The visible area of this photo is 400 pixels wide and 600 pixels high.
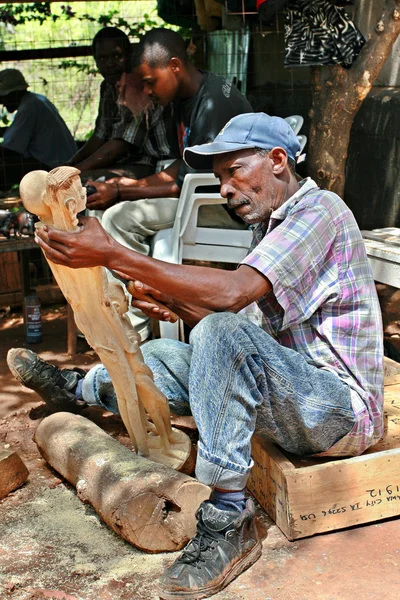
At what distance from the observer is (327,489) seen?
2793 millimetres

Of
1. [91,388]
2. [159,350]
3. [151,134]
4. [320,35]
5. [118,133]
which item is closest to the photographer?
[159,350]

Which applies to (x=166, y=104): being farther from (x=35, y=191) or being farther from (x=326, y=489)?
(x=326, y=489)

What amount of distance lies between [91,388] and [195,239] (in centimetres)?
147

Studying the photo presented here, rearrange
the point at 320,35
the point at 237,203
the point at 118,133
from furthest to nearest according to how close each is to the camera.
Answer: the point at 118,133
the point at 320,35
the point at 237,203

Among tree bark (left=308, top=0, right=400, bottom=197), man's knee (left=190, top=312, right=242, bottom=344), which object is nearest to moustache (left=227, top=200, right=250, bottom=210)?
man's knee (left=190, top=312, right=242, bottom=344)

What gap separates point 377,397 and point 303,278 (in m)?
0.59

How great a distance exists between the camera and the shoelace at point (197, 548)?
2578 millimetres

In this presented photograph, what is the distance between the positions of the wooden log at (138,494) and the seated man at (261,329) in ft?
0.50

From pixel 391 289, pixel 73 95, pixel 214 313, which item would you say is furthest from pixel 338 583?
pixel 73 95

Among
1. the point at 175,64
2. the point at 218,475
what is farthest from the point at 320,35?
the point at 218,475

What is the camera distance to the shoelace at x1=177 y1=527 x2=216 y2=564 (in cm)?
258

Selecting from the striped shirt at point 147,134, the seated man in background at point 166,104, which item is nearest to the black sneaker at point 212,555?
the seated man in background at point 166,104

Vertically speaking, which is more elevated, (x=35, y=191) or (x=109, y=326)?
(x=35, y=191)

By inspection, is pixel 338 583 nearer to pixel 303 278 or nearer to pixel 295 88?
pixel 303 278
